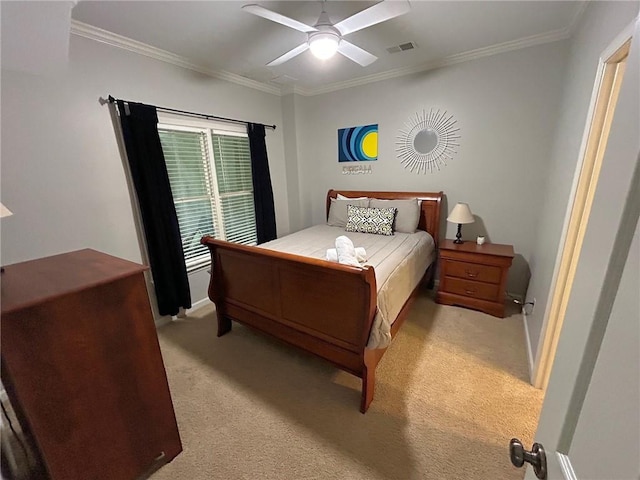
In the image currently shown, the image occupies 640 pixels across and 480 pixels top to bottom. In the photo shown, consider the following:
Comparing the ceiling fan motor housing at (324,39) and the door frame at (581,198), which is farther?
the ceiling fan motor housing at (324,39)

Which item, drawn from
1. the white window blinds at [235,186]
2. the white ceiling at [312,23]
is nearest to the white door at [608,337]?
the white ceiling at [312,23]

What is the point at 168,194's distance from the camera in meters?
2.58

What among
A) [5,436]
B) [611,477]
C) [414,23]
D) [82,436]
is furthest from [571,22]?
[5,436]

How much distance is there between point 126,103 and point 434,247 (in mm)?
3252

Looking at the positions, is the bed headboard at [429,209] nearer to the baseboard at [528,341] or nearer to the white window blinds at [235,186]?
the baseboard at [528,341]

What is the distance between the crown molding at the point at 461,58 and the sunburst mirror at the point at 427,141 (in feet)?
1.51

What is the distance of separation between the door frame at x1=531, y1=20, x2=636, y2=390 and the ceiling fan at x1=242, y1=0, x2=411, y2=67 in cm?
101

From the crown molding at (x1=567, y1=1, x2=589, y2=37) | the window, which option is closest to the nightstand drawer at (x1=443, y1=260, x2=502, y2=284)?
the crown molding at (x1=567, y1=1, x2=589, y2=37)

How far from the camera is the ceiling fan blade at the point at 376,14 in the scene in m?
1.42

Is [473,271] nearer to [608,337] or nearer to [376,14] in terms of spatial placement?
[376,14]

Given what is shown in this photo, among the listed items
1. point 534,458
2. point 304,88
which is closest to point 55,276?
point 534,458

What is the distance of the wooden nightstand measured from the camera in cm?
262

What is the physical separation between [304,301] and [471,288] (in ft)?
6.12

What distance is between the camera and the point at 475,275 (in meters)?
2.73
